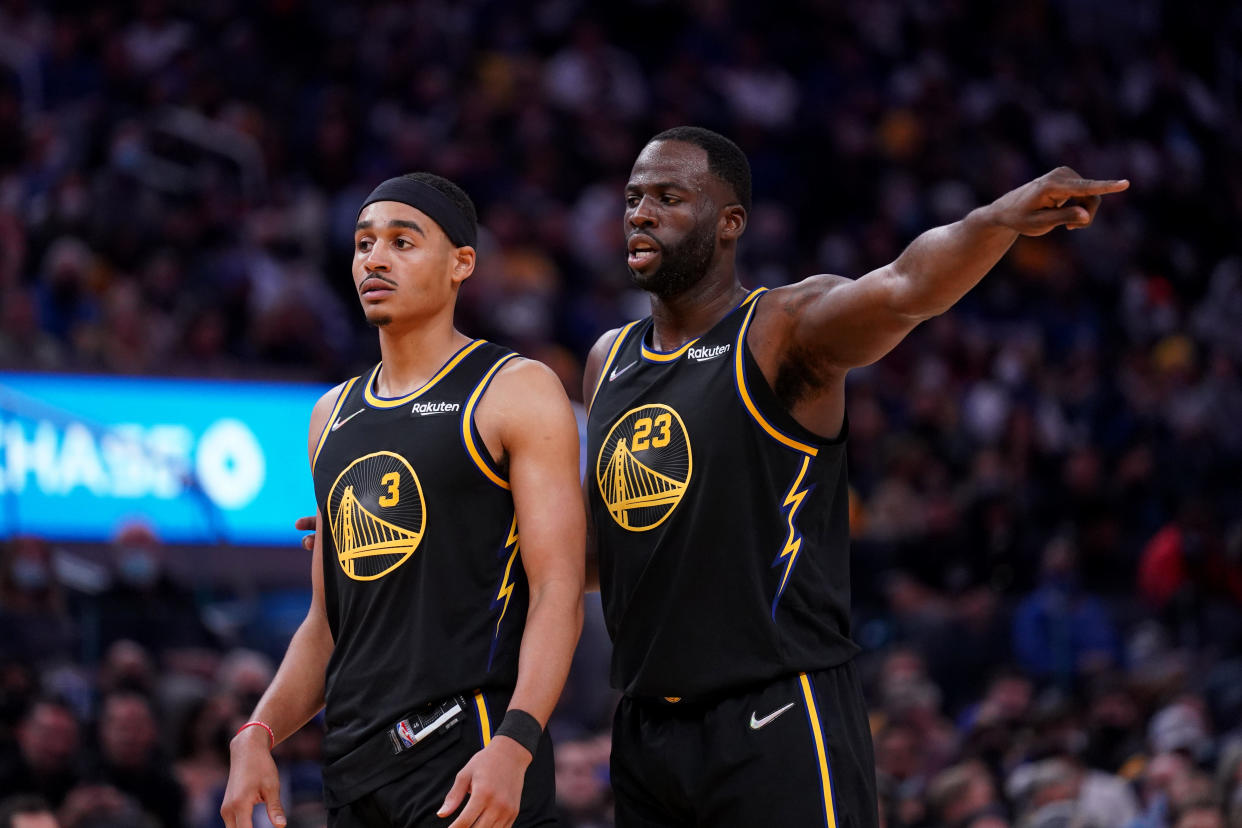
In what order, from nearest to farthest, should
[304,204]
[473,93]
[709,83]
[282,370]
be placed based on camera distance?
1. [282,370]
2. [304,204]
3. [473,93]
4. [709,83]

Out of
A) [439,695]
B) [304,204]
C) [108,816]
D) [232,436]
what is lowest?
[108,816]

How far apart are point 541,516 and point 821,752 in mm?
975

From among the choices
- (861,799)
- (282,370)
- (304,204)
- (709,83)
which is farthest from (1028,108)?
(861,799)

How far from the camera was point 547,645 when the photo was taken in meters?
3.99

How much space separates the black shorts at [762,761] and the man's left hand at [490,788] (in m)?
0.71

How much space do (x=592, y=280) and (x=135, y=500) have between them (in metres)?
4.93

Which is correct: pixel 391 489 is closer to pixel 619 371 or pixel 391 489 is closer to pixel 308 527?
pixel 308 527

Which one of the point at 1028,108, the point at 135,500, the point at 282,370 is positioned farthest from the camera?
the point at 1028,108

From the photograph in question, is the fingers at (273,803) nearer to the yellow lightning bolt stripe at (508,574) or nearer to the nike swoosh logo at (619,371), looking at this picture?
the yellow lightning bolt stripe at (508,574)

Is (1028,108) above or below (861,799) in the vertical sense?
above

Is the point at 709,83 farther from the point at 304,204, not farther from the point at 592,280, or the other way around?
the point at 304,204

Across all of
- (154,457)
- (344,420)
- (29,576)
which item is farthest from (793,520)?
(154,457)

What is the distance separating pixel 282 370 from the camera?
40.8 ft

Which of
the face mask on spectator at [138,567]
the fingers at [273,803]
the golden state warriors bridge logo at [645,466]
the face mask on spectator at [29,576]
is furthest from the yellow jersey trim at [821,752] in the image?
the face mask on spectator at [138,567]
